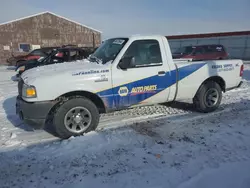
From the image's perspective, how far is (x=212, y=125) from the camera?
484 centimetres

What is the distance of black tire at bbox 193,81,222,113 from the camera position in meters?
5.53

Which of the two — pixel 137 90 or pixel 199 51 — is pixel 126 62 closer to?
pixel 137 90

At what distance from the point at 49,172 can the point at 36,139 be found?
132 cm

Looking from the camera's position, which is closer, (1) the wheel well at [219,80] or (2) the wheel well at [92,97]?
(2) the wheel well at [92,97]

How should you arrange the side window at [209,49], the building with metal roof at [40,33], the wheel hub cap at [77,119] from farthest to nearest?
the building with metal roof at [40,33]
the side window at [209,49]
the wheel hub cap at [77,119]

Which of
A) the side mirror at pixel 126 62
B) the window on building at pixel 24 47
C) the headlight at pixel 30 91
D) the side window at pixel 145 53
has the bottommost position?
the headlight at pixel 30 91

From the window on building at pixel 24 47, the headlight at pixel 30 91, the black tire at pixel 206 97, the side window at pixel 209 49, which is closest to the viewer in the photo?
the headlight at pixel 30 91

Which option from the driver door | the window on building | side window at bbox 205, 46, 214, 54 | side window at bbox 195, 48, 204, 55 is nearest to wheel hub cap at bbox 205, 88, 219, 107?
the driver door

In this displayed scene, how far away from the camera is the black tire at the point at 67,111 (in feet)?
13.3

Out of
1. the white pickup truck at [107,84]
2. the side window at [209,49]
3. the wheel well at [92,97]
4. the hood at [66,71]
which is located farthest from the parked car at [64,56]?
the side window at [209,49]

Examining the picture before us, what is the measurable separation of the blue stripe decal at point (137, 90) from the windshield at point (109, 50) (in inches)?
27.1

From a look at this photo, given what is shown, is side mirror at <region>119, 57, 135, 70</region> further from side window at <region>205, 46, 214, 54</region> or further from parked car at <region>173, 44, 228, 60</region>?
side window at <region>205, 46, 214, 54</region>

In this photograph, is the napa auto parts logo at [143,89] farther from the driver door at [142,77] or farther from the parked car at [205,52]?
the parked car at [205,52]

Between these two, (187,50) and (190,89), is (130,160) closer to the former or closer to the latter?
(190,89)
